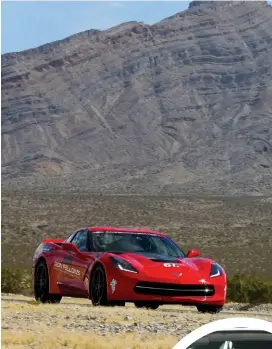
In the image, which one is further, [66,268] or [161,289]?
[66,268]

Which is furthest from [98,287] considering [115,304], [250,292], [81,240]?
[250,292]

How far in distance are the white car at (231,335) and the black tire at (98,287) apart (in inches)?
335

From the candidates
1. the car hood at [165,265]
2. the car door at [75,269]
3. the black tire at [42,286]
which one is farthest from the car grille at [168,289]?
the black tire at [42,286]

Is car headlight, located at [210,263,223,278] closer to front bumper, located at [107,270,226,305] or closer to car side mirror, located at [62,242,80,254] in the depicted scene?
front bumper, located at [107,270,226,305]

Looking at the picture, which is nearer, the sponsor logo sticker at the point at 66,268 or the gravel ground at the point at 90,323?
the gravel ground at the point at 90,323

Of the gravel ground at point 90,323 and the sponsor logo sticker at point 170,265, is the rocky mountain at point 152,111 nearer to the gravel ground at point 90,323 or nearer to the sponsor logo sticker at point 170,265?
the sponsor logo sticker at point 170,265

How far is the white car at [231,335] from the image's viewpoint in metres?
4.89

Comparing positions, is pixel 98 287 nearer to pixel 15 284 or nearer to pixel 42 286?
pixel 42 286


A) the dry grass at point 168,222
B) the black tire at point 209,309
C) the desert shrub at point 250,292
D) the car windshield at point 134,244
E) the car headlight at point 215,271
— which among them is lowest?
the dry grass at point 168,222

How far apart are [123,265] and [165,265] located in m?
0.60

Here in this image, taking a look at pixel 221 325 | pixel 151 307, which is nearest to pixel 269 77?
pixel 151 307

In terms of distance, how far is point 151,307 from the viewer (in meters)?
15.4

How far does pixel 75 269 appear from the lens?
14203mm

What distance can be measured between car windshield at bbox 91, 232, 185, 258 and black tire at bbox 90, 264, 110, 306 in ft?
2.01
